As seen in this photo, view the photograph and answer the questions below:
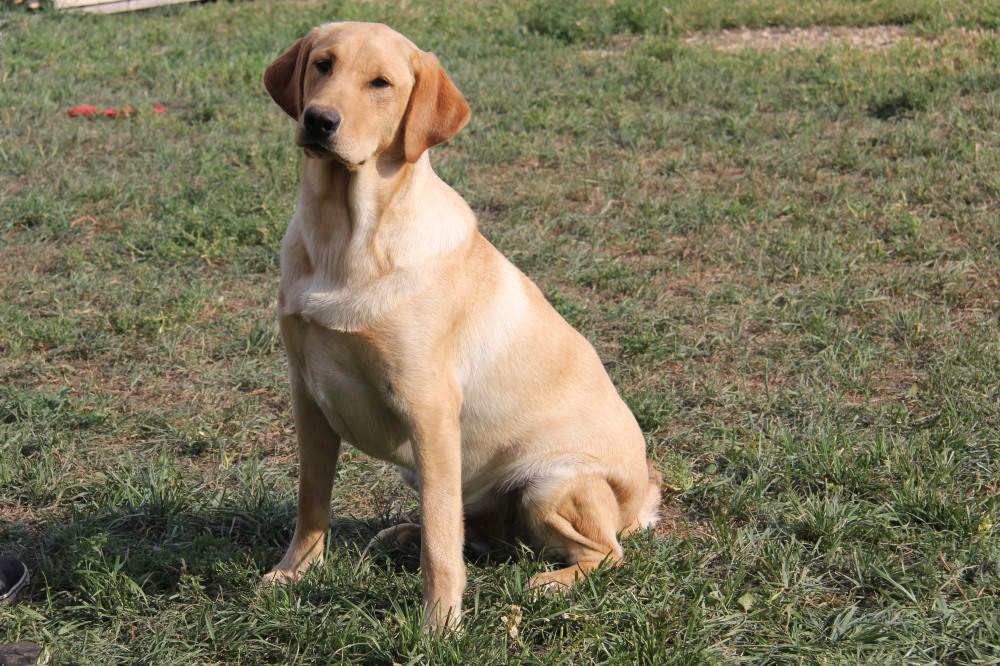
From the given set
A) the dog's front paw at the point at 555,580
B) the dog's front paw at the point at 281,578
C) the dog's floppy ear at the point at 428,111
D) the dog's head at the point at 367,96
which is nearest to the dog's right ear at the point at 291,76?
the dog's head at the point at 367,96

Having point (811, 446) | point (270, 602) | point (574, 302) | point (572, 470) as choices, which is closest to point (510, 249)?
point (574, 302)

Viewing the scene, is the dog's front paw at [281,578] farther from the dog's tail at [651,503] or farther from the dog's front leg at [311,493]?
the dog's tail at [651,503]

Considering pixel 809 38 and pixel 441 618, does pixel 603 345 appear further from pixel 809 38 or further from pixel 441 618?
pixel 809 38

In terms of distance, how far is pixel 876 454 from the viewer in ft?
11.8

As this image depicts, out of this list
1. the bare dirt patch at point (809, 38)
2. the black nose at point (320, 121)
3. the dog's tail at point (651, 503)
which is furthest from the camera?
the bare dirt patch at point (809, 38)

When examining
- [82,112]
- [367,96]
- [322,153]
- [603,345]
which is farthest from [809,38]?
[322,153]

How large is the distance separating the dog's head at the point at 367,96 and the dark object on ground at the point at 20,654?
156 centimetres

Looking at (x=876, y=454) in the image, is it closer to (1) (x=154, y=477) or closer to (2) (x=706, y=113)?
(1) (x=154, y=477)

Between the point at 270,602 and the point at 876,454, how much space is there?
225 cm

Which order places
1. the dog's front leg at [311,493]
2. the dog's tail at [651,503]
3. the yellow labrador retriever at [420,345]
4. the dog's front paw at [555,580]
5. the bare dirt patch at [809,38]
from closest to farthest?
1. the yellow labrador retriever at [420,345]
2. the dog's front paw at [555,580]
3. the dog's front leg at [311,493]
4. the dog's tail at [651,503]
5. the bare dirt patch at [809,38]

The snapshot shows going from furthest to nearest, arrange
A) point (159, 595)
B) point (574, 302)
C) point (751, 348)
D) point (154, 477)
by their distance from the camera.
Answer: point (574, 302) < point (751, 348) < point (154, 477) < point (159, 595)

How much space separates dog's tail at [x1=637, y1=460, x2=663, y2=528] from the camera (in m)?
3.33

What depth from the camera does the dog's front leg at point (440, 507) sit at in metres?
2.69

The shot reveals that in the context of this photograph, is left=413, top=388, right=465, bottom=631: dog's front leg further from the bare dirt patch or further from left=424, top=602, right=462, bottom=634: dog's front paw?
the bare dirt patch
